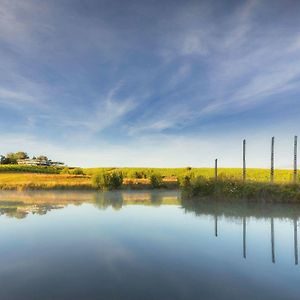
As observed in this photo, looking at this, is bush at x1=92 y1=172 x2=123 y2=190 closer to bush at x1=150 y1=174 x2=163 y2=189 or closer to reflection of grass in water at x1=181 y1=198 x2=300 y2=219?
bush at x1=150 y1=174 x2=163 y2=189

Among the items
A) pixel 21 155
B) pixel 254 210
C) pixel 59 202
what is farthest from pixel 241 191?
pixel 21 155

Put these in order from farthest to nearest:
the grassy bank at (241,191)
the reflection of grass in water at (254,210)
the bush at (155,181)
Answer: the bush at (155,181), the grassy bank at (241,191), the reflection of grass in water at (254,210)

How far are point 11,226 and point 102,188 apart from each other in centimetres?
1951

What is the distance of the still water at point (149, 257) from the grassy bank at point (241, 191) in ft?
17.9

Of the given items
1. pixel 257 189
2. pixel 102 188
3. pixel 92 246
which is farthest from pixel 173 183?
pixel 92 246

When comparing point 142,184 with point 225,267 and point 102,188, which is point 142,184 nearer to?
point 102,188

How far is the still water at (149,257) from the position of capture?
223 inches

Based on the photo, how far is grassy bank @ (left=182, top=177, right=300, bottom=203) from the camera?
19562mm

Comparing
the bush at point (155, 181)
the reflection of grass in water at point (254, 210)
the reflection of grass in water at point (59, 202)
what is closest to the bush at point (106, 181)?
the bush at point (155, 181)

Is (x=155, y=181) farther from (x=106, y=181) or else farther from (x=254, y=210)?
(x=254, y=210)

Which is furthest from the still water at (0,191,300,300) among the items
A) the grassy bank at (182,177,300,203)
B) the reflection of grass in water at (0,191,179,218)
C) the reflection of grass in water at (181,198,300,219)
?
the grassy bank at (182,177,300,203)

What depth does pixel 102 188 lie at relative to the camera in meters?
31.9

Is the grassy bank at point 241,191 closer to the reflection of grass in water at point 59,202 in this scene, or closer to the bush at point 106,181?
the reflection of grass in water at point 59,202

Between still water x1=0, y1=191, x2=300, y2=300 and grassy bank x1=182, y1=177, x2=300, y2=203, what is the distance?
546 centimetres
